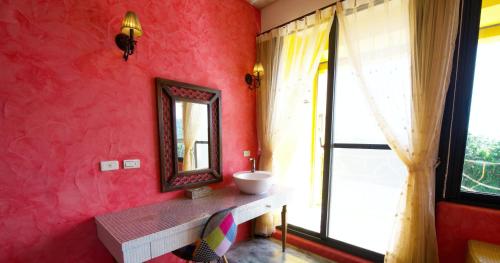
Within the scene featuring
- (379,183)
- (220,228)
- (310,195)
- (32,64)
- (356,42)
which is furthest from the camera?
(310,195)

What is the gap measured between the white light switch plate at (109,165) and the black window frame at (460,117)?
256cm

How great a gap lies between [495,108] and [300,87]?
1512 millimetres

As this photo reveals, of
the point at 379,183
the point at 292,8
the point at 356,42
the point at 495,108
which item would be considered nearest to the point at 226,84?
the point at 292,8

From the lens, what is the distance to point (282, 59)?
2400mm

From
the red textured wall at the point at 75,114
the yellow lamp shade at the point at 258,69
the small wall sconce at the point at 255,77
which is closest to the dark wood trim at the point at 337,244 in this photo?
the red textured wall at the point at 75,114

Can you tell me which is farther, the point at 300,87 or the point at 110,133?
the point at 300,87

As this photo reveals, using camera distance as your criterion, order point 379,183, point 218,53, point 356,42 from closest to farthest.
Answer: point 356,42 < point 218,53 < point 379,183

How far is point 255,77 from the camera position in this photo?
2.54m

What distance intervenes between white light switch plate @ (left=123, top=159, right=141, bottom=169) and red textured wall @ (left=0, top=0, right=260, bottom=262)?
0.04 metres

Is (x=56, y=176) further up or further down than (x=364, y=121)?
further down

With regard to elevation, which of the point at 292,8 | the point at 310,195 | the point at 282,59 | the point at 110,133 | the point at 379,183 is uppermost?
the point at 292,8

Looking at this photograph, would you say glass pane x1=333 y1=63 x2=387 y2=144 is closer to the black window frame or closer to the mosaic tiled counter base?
the black window frame

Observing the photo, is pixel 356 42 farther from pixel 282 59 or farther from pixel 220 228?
pixel 220 228

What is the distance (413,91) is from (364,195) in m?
2.03
